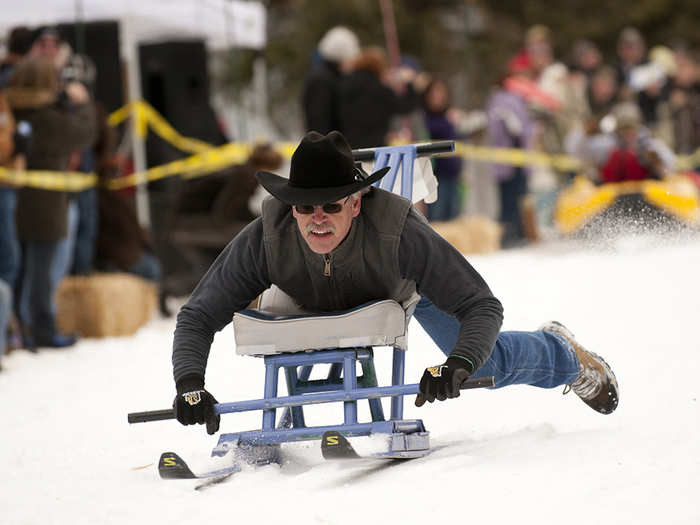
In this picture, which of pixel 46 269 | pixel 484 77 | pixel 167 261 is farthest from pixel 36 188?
pixel 484 77

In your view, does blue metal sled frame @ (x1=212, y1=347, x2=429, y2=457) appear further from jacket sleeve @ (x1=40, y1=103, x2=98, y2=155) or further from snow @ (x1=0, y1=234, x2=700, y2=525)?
jacket sleeve @ (x1=40, y1=103, x2=98, y2=155)

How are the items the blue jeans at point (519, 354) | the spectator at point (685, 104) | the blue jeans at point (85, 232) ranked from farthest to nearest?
the spectator at point (685, 104), the blue jeans at point (85, 232), the blue jeans at point (519, 354)

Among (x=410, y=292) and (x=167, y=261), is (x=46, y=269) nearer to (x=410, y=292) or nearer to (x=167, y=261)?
(x=167, y=261)

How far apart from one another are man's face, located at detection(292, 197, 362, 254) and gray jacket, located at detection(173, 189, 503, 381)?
0.18ft

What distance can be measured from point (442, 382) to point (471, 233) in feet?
28.9

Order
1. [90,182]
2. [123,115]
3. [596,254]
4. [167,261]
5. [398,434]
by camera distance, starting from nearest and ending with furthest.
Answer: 1. [398,434]
2. [90,182]
3. [167,261]
4. [123,115]
5. [596,254]

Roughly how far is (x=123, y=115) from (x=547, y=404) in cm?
671

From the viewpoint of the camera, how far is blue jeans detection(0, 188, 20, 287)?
7.36 metres

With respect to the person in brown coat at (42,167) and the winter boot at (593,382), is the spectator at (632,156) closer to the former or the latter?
the person in brown coat at (42,167)

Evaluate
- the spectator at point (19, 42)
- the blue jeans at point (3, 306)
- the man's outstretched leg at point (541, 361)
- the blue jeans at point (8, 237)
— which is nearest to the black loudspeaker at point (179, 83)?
the spectator at point (19, 42)

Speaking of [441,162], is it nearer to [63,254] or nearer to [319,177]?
[63,254]

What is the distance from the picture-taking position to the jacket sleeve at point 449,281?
157 inches

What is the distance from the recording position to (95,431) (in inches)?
213

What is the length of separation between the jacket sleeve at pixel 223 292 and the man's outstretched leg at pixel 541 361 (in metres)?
A: 0.65
